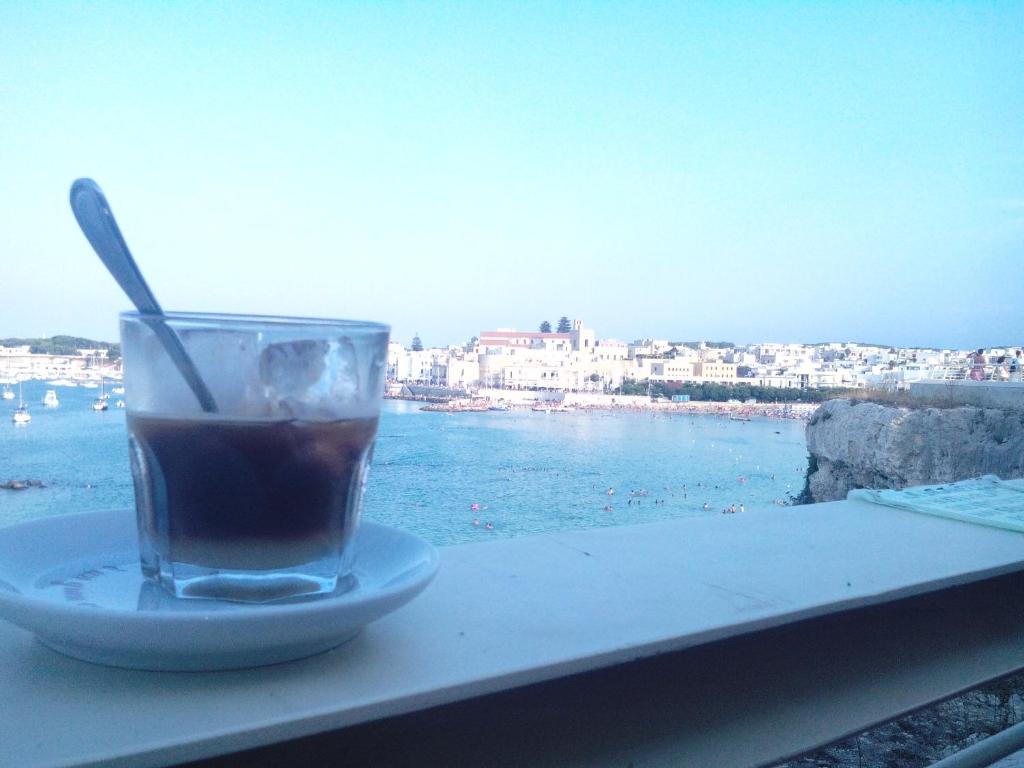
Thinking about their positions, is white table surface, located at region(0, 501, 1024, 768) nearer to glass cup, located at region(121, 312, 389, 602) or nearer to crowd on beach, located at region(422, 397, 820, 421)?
glass cup, located at region(121, 312, 389, 602)

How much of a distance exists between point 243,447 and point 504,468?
8.17 m

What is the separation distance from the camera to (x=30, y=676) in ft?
1.45

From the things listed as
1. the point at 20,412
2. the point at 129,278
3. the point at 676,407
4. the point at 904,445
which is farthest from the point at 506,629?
the point at 676,407

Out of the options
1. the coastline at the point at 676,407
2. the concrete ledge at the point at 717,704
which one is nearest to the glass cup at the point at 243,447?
the concrete ledge at the point at 717,704

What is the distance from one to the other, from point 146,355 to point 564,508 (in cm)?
701

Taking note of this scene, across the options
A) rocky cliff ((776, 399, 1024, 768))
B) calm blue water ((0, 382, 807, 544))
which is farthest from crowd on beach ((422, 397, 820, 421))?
rocky cliff ((776, 399, 1024, 768))

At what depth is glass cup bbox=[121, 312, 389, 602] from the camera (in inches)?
17.8

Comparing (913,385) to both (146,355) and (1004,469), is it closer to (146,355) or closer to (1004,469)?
(1004,469)

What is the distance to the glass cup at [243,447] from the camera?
17.8 inches

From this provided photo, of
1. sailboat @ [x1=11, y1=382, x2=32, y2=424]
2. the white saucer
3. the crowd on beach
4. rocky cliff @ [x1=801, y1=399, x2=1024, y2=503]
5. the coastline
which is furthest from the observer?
the crowd on beach

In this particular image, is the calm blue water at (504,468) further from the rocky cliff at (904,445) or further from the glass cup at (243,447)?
the rocky cliff at (904,445)

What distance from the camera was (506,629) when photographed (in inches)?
22.5

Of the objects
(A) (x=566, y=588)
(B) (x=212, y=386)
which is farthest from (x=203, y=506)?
(A) (x=566, y=588)

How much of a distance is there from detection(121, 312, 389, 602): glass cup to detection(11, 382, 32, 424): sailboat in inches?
169
